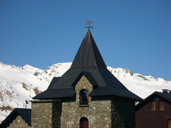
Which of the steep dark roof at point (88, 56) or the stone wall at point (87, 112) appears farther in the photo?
the steep dark roof at point (88, 56)

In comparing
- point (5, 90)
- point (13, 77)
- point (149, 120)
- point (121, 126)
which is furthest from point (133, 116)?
point (13, 77)

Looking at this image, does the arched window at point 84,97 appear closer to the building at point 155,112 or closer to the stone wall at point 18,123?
Result: the stone wall at point 18,123

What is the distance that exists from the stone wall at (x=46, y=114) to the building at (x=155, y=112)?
34.7 feet

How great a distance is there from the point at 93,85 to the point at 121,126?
17.5 ft

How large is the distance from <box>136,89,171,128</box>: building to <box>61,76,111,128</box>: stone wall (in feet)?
27.1

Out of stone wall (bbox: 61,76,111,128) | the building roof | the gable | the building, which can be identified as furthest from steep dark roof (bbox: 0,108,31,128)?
the building roof

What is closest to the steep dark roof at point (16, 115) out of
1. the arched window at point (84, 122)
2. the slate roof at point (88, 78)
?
the slate roof at point (88, 78)

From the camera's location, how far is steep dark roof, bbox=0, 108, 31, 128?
37.4 metres

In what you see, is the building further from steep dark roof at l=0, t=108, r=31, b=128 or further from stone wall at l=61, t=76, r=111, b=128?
steep dark roof at l=0, t=108, r=31, b=128

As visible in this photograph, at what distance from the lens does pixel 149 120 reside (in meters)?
39.4

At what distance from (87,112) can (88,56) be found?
7.17 m

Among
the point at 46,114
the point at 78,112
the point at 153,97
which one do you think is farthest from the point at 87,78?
the point at 153,97

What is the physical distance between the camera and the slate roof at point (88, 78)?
34.5 m

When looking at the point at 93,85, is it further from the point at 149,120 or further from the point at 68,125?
the point at 149,120
